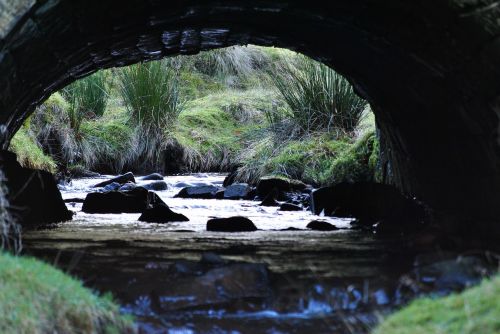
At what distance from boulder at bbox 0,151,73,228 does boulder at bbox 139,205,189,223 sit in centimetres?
86

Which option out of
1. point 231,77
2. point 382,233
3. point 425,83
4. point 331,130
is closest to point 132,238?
point 382,233

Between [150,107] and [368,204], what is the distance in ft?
27.5

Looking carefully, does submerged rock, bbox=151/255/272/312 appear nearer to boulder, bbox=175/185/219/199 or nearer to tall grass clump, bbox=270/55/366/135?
boulder, bbox=175/185/219/199

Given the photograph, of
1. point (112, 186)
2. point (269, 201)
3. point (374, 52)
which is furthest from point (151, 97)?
point (374, 52)

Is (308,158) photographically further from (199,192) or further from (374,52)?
(374,52)

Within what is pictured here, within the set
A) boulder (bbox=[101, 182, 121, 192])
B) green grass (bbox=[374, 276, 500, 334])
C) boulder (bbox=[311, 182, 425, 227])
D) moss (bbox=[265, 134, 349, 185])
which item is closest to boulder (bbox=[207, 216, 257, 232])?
boulder (bbox=[311, 182, 425, 227])

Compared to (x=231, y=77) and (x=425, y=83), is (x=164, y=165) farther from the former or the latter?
(x=425, y=83)

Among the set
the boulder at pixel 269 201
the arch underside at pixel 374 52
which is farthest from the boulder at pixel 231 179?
the arch underside at pixel 374 52

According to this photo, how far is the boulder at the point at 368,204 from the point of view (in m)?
6.37

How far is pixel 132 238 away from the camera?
218 inches

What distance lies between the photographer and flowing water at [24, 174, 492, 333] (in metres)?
3.21

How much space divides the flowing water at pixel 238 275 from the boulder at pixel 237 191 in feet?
13.7

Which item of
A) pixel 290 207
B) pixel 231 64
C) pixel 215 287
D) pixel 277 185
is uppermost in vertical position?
pixel 231 64

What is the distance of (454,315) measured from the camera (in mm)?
2668
